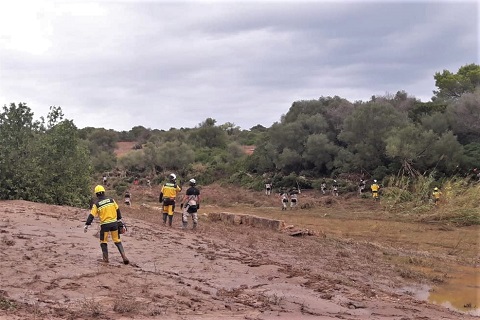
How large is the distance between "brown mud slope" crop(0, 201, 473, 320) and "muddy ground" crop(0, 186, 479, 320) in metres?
0.03

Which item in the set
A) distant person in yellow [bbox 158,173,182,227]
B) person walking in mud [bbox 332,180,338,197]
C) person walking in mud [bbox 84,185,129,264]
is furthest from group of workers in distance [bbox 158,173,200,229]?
person walking in mud [bbox 332,180,338,197]

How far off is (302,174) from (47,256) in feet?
105

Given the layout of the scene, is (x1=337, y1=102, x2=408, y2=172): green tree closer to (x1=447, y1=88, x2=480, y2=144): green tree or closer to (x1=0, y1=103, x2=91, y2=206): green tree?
(x1=447, y1=88, x2=480, y2=144): green tree

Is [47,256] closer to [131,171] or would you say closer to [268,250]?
[268,250]

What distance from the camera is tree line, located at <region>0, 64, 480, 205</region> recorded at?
2262cm

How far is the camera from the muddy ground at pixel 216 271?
8938 millimetres

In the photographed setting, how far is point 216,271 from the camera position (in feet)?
39.8

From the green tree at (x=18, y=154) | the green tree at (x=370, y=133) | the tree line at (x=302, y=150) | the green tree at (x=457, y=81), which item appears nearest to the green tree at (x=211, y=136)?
the tree line at (x=302, y=150)

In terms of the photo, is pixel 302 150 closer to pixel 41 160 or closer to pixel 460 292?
pixel 41 160

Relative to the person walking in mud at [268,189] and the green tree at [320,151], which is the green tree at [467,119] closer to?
the green tree at [320,151]

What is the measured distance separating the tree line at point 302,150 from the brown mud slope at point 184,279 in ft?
18.5

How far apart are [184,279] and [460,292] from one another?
21.5ft

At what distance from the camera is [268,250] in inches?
632

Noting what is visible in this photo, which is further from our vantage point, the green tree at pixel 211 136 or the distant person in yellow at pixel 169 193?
the green tree at pixel 211 136
